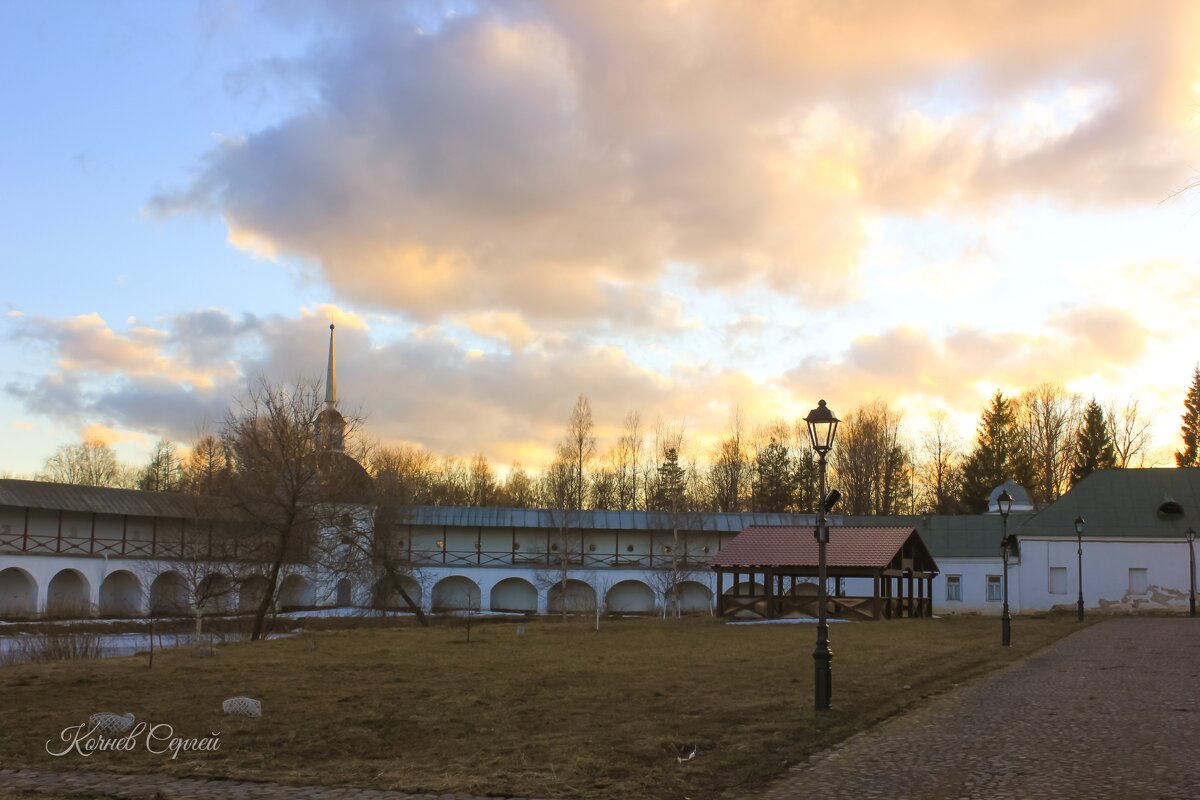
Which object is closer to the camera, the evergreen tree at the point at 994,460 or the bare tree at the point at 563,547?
the bare tree at the point at 563,547

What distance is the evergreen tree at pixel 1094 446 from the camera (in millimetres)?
63500

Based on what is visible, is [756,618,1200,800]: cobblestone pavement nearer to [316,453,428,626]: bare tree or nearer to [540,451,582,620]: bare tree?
[316,453,428,626]: bare tree

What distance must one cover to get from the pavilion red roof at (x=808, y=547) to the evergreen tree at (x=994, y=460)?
3298cm

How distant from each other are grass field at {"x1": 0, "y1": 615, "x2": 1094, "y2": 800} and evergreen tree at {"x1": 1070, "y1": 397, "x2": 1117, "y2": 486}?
45461 mm

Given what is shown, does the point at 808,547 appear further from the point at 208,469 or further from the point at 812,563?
the point at 208,469

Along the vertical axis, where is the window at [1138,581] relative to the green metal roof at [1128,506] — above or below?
below

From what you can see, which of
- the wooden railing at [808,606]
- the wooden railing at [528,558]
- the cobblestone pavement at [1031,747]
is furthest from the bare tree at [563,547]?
the cobblestone pavement at [1031,747]

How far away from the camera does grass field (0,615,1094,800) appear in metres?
8.51

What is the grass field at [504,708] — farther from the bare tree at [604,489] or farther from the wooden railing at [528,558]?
the bare tree at [604,489]

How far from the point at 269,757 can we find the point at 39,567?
3930 centimetres

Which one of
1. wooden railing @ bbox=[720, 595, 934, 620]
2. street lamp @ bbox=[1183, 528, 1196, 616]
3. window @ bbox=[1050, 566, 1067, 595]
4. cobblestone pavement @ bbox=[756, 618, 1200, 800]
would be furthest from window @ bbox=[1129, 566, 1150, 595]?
cobblestone pavement @ bbox=[756, 618, 1200, 800]

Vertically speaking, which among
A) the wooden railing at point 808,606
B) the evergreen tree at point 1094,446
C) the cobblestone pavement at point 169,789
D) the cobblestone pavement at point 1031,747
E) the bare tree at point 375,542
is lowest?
the wooden railing at point 808,606

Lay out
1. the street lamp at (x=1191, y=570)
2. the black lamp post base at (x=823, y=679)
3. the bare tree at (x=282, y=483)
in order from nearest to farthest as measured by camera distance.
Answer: the black lamp post base at (x=823, y=679) < the bare tree at (x=282, y=483) < the street lamp at (x=1191, y=570)

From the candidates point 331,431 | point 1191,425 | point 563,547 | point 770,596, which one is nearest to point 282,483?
point 331,431
